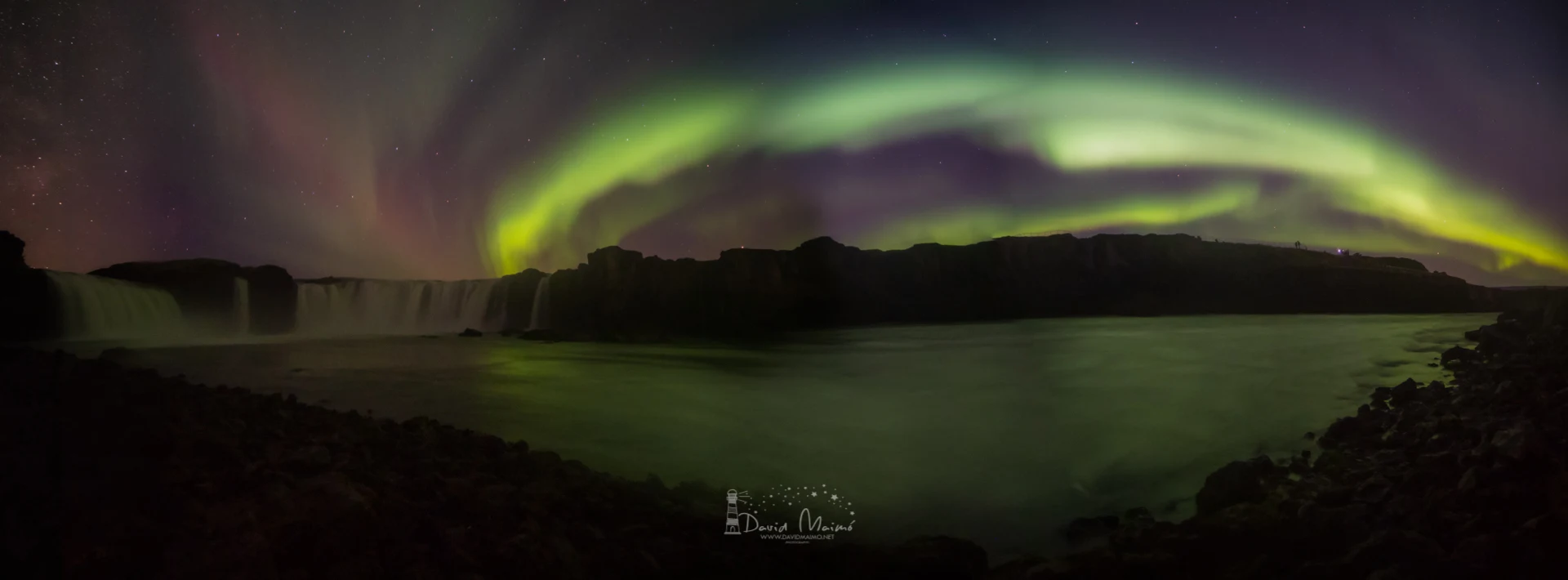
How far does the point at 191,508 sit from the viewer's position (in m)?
2.06

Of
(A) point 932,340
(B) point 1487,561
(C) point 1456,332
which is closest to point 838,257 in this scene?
(A) point 932,340

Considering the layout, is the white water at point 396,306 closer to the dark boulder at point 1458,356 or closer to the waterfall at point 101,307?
the waterfall at point 101,307

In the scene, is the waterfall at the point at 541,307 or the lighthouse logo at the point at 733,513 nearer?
the lighthouse logo at the point at 733,513

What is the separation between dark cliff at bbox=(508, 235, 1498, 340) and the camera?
19.1 ft

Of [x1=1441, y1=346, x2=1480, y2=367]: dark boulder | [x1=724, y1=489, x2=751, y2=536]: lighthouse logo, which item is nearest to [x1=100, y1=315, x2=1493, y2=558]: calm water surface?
[x1=724, y1=489, x2=751, y2=536]: lighthouse logo

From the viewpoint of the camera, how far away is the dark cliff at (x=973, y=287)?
19.1 feet

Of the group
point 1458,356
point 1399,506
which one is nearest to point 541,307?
point 1399,506

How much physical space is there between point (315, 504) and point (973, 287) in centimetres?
659

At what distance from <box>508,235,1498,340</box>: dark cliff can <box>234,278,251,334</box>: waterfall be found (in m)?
1.99

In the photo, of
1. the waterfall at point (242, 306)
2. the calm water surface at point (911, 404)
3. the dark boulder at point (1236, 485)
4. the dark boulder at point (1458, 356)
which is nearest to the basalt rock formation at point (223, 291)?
the waterfall at point (242, 306)

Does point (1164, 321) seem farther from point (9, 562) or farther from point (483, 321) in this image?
point (9, 562)

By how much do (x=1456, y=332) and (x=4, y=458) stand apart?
9091 millimetres
